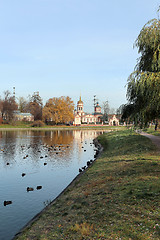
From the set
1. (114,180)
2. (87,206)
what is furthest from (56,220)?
(114,180)

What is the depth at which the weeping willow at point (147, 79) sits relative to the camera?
13406mm

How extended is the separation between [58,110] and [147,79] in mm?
102190

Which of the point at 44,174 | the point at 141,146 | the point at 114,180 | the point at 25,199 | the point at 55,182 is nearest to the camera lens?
the point at 114,180

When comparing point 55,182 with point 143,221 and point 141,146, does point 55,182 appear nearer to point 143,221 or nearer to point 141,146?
point 141,146

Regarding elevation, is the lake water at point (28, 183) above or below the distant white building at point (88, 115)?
below

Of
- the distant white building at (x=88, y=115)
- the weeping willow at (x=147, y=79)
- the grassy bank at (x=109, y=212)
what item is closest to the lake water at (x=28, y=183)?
the grassy bank at (x=109, y=212)

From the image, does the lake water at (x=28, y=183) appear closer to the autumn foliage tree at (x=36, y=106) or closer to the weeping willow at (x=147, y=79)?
the weeping willow at (x=147, y=79)

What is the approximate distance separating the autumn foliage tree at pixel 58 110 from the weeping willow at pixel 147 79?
319 ft

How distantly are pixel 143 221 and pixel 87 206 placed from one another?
3.40 meters

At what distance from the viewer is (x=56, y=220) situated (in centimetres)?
944

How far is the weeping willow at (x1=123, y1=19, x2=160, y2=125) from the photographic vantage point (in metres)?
13.4

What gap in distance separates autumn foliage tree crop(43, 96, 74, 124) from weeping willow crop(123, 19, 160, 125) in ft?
319

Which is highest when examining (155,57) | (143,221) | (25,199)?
(155,57)

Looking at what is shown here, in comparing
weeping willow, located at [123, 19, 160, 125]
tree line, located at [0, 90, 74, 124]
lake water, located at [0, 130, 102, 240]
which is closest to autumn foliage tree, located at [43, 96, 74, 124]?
tree line, located at [0, 90, 74, 124]
